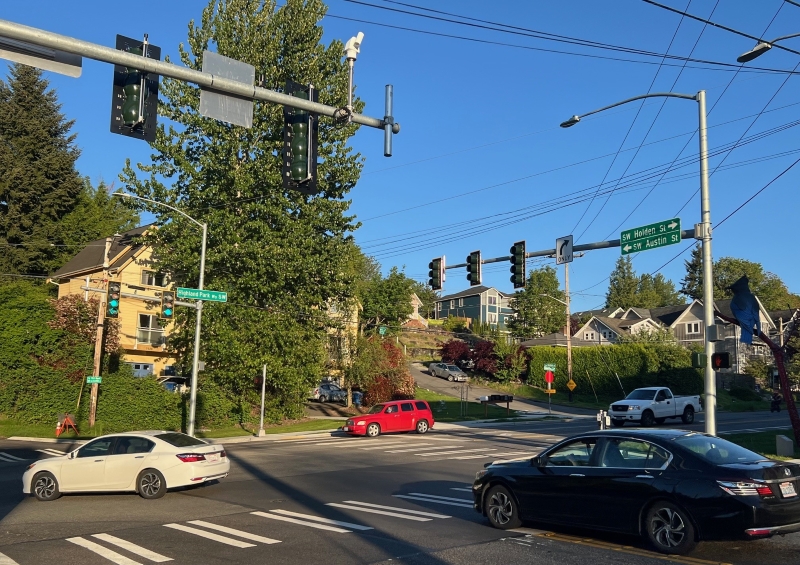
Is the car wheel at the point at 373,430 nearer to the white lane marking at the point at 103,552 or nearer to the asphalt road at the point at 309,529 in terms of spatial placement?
the asphalt road at the point at 309,529

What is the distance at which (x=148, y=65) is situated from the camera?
33.2ft

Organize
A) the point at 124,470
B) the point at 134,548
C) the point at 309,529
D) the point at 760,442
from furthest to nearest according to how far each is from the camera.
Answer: the point at 760,442 < the point at 124,470 < the point at 309,529 < the point at 134,548

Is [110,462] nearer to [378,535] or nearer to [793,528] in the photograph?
[378,535]

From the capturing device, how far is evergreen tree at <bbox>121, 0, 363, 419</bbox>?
36.1 meters

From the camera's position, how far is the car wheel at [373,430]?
32250 millimetres

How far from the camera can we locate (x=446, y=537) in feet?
33.2

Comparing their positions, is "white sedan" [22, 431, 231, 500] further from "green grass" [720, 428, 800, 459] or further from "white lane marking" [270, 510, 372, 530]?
"green grass" [720, 428, 800, 459]

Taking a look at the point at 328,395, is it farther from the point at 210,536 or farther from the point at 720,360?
the point at 210,536

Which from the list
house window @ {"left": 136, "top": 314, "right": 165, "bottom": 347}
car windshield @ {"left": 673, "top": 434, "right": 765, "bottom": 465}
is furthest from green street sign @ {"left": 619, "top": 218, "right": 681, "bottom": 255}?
house window @ {"left": 136, "top": 314, "right": 165, "bottom": 347}

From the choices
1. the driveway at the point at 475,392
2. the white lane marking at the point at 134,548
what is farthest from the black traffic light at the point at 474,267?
the driveway at the point at 475,392

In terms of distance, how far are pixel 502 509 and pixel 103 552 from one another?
5580 mm

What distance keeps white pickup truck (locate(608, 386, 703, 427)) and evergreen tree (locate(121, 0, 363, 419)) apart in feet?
52.6

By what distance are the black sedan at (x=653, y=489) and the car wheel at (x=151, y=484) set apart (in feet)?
22.7

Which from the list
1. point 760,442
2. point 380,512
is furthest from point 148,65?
point 760,442
